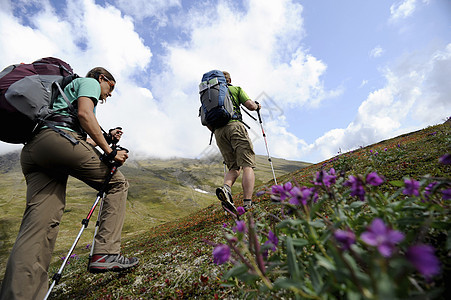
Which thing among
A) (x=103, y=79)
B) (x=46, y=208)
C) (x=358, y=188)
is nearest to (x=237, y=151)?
(x=103, y=79)

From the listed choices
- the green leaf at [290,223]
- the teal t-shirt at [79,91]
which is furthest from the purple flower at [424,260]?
the teal t-shirt at [79,91]

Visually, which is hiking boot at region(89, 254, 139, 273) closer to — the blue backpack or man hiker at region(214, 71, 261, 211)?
man hiker at region(214, 71, 261, 211)

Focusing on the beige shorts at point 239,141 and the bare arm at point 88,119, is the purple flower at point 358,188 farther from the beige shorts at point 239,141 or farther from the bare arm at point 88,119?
the beige shorts at point 239,141

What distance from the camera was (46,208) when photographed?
406 cm

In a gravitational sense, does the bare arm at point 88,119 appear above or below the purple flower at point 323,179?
above

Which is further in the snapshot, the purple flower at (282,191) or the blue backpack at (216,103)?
the blue backpack at (216,103)

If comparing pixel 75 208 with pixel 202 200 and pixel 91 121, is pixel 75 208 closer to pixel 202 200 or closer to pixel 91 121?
pixel 202 200

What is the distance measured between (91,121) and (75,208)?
102 m

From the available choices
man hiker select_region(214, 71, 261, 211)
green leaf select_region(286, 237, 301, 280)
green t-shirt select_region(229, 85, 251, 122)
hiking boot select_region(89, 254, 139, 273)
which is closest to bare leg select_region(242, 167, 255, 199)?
man hiker select_region(214, 71, 261, 211)

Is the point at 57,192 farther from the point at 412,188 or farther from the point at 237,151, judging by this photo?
the point at 412,188

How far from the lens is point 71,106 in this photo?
4336 millimetres

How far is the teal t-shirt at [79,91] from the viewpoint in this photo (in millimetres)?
4309

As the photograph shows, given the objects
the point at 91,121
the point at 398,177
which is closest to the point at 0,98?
the point at 91,121

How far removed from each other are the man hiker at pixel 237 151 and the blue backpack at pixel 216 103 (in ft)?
0.81
